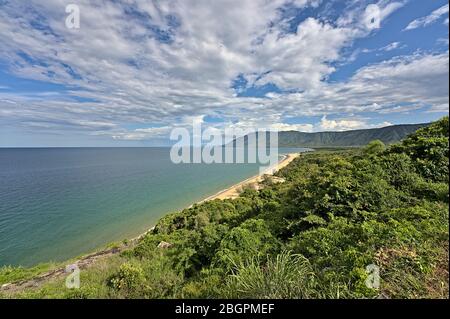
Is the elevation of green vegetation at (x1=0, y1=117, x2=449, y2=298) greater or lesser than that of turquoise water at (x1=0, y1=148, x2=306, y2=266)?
greater

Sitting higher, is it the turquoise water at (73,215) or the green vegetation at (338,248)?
the green vegetation at (338,248)

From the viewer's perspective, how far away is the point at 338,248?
427cm

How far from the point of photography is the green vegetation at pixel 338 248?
305 cm

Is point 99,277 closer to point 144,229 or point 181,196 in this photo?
point 144,229

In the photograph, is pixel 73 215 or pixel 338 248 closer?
pixel 338 248

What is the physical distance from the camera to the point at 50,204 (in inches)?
1393

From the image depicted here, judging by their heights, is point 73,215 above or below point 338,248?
below

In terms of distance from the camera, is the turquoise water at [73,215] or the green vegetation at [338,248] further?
the turquoise water at [73,215]

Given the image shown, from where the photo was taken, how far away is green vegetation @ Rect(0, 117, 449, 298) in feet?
10.0

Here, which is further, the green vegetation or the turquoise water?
the turquoise water
